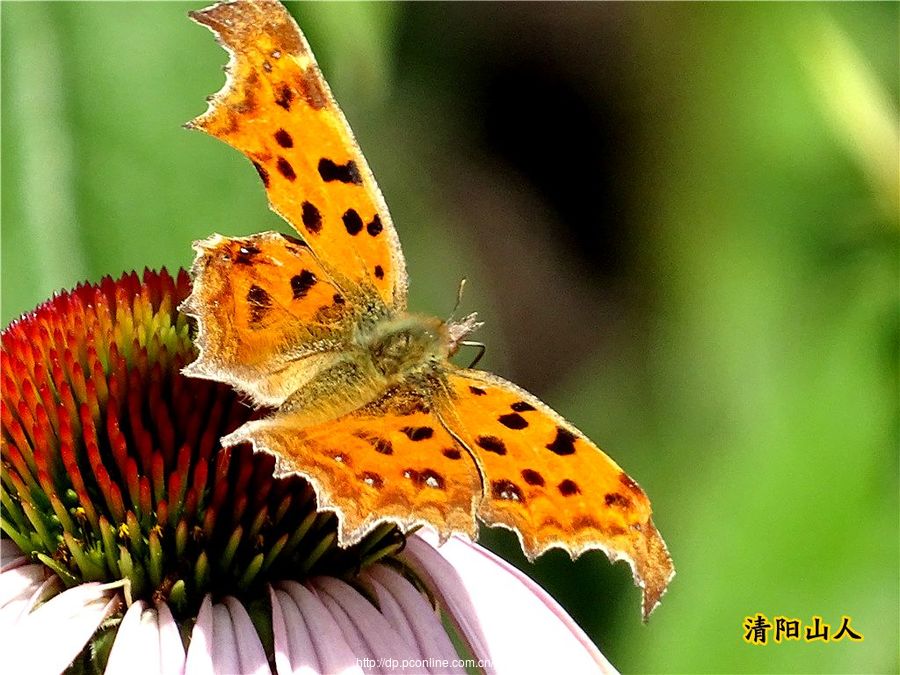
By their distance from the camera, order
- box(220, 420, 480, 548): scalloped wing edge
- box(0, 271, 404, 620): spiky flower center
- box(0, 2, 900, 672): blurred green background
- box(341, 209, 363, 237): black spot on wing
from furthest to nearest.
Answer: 1. box(0, 2, 900, 672): blurred green background
2. box(341, 209, 363, 237): black spot on wing
3. box(0, 271, 404, 620): spiky flower center
4. box(220, 420, 480, 548): scalloped wing edge

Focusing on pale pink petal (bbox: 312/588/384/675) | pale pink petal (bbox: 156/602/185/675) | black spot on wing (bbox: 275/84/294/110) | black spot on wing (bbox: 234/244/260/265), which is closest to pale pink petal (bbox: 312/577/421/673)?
pale pink petal (bbox: 312/588/384/675)

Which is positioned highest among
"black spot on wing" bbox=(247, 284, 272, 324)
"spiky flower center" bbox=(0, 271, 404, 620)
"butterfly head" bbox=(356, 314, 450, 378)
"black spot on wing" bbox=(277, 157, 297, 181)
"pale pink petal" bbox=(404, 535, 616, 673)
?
"black spot on wing" bbox=(277, 157, 297, 181)

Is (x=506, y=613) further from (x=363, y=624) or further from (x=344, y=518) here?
(x=344, y=518)

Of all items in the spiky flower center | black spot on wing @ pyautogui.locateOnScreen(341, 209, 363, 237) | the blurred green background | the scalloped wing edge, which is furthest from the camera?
the blurred green background

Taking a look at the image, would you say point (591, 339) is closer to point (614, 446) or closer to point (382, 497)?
point (614, 446)

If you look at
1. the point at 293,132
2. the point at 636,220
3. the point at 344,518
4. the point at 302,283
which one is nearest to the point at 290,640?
the point at 344,518

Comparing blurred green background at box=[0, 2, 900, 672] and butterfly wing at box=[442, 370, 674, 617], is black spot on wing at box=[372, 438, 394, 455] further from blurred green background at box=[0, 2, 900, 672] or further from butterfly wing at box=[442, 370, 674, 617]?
→ blurred green background at box=[0, 2, 900, 672]

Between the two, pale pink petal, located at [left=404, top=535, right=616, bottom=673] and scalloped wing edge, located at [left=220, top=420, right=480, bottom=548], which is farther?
pale pink petal, located at [left=404, top=535, right=616, bottom=673]
